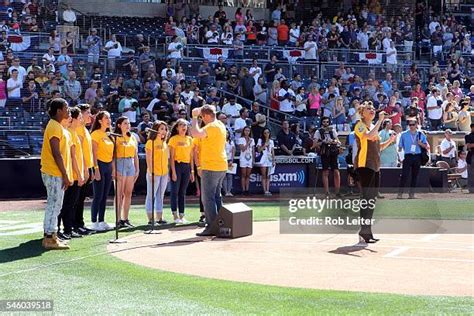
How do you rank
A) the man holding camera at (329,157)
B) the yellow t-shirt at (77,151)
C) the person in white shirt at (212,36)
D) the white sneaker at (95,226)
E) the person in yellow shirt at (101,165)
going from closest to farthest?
1. the yellow t-shirt at (77,151)
2. the person in yellow shirt at (101,165)
3. the white sneaker at (95,226)
4. the man holding camera at (329,157)
5. the person in white shirt at (212,36)

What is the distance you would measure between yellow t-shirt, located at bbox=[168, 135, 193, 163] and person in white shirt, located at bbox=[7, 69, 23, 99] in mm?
10103

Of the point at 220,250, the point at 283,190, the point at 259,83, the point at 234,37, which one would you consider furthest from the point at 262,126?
the point at 220,250

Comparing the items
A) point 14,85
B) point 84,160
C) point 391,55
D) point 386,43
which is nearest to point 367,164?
point 84,160

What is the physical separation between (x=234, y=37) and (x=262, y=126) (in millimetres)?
7894

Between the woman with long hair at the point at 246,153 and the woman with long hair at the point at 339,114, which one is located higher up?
the woman with long hair at the point at 339,114

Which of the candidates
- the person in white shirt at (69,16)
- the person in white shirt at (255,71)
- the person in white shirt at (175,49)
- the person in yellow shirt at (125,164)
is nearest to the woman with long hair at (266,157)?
the person in white shirt at (255,71)

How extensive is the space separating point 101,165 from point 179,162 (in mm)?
1832

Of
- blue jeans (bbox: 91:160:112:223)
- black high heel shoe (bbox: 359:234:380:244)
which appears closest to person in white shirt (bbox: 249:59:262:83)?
blue jeans (bbox: 91:160:112:223)

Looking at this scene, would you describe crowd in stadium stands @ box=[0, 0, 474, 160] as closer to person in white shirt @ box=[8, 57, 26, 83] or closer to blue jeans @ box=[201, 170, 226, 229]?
person in white shirt @ box=[8, 57, 26, 83]

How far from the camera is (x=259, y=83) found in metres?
30.0

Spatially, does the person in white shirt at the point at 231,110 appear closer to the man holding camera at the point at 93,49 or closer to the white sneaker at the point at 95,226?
the man holding camera at the point at 93,49

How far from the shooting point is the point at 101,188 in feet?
51.3

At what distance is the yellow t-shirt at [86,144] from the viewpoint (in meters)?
14.8

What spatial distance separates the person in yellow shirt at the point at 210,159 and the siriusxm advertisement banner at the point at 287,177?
11117mm
